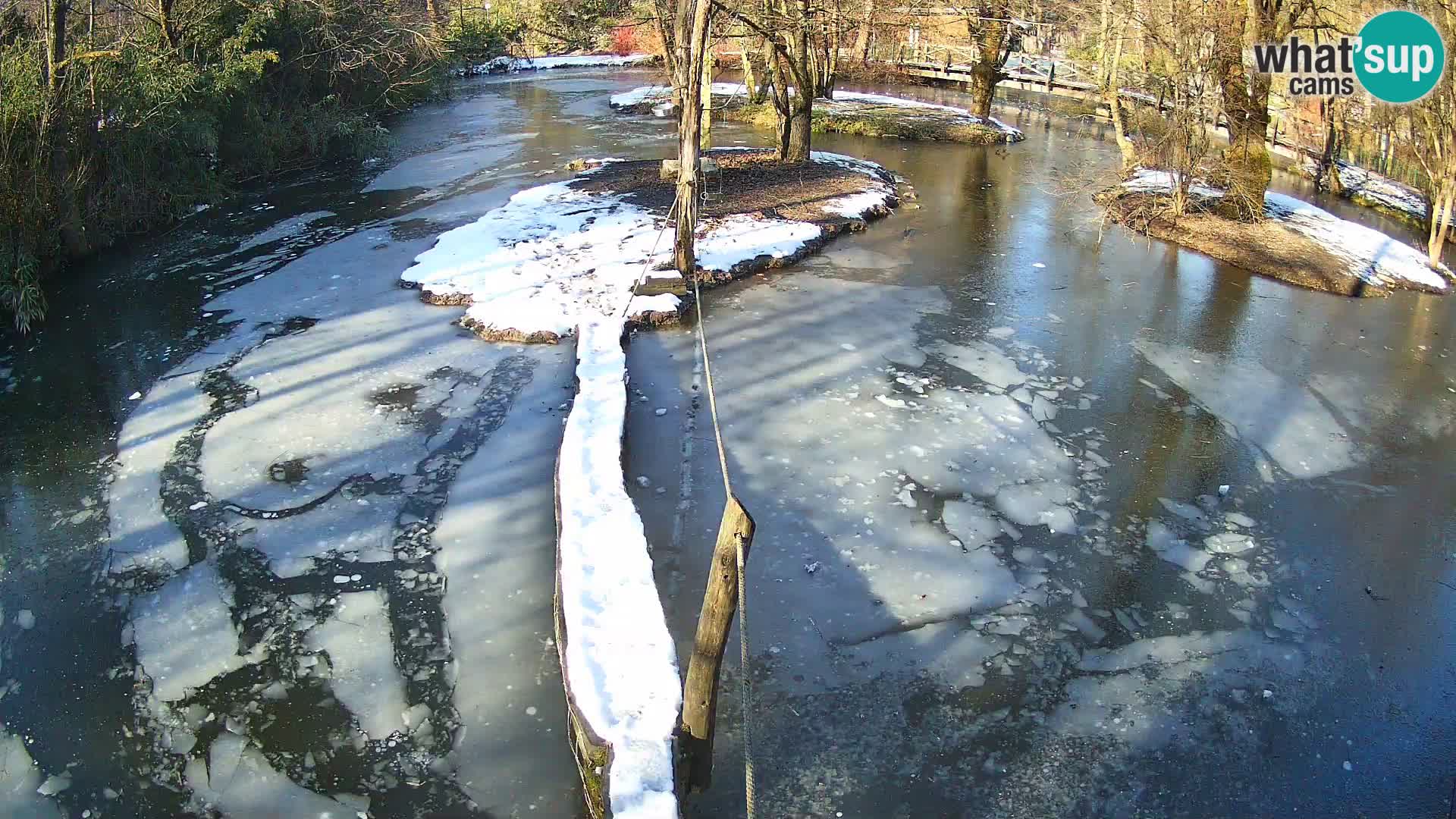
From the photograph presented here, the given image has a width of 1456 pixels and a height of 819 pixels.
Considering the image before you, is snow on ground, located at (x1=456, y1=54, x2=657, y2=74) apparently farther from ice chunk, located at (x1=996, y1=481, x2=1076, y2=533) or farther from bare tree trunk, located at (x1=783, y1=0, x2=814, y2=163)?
ice chunk, located at (x1=996, y1=481, x2=1076, y2=533)

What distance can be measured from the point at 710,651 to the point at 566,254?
8810 millimetres

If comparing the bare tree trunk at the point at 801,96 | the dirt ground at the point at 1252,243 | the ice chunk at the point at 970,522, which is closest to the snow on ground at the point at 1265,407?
the ice chunk at the point at 970,522

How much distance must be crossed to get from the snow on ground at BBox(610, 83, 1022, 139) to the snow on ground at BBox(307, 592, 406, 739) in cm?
1846

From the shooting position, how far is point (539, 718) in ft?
16.3

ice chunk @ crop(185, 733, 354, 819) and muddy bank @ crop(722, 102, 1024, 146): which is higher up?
muddy bank @ crop(722, 102, 1024, 146)

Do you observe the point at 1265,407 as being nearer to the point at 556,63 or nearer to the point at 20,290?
the point at 20,290

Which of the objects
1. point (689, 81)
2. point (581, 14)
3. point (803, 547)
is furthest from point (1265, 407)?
point (581, 14)

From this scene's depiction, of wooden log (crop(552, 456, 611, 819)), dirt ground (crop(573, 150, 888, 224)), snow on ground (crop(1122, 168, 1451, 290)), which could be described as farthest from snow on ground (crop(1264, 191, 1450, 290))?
wooden log (crop(552, 456, 611, 819))

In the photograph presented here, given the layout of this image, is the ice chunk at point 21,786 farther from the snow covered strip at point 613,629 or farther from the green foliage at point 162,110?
the green foliage at point 162,110

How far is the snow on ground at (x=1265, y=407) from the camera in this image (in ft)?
25.3

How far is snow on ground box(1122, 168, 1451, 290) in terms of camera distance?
39.8 feet

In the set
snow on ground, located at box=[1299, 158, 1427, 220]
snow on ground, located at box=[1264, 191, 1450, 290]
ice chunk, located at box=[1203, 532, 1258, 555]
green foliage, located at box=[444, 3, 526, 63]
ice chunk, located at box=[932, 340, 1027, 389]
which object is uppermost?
green foliage, located at box=[444, 3, 526, 63]

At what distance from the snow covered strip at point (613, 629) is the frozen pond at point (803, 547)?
0.42 meters

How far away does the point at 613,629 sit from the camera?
16.4 feet
